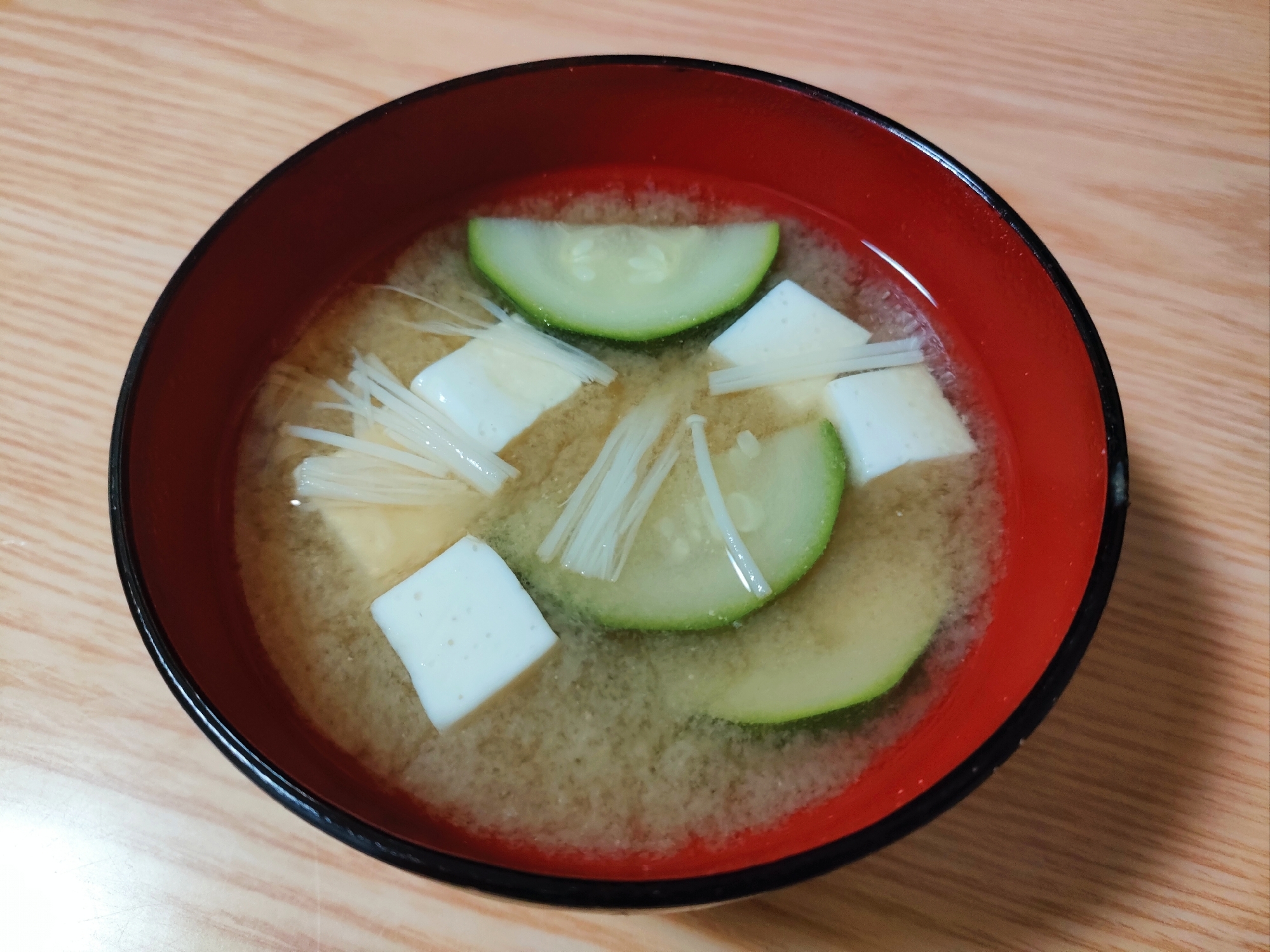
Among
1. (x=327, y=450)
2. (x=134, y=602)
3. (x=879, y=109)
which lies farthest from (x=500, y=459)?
(x=879, y=109)

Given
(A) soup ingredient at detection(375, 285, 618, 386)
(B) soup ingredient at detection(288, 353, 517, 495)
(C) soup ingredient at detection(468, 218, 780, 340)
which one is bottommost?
(B) soup ingredient at detection(288, 353, 517, 495)

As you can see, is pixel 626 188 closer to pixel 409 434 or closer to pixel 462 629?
pixel 409 434

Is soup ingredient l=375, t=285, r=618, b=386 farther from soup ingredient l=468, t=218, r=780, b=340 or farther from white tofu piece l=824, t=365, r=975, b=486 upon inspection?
white tofu piece l=824, t=365, r=975, b=486

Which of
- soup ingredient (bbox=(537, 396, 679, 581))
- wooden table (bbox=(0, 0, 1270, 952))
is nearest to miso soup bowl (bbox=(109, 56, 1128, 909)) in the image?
wooden table (bbox=(0, 0, 1270, 952))

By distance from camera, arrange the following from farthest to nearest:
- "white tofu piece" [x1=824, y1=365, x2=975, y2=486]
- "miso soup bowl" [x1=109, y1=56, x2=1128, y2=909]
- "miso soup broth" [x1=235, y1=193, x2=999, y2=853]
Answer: "white tofu piece" [x1=824, y1=365, x2=975, y2=486]
"miso soup broth" [x1=235, y1=193, x2=999, y2=853]
"miso soup bowl" [x1=109, y1=56, x2=1128, y2=909]

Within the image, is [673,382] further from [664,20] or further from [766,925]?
[664,20]
